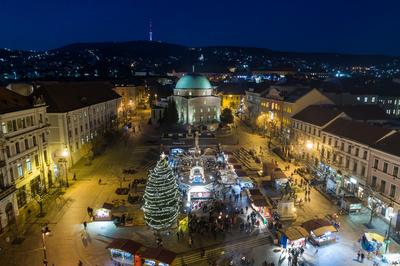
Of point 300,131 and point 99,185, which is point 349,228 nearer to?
point 300,131

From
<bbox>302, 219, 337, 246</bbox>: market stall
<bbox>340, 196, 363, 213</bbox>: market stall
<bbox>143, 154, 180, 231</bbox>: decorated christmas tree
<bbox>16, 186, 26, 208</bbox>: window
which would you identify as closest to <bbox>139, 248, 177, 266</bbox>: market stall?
<bbox>143, 154, 180, 231</bbox>: decorated christmas tree

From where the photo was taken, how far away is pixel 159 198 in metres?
31.5

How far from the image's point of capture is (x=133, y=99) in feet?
406

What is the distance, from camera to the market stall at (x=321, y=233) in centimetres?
3022

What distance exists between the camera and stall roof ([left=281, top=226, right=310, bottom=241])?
29.4 m

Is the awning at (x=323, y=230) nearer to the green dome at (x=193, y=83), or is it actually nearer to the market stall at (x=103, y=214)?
the market stall at (x=103, y=214)

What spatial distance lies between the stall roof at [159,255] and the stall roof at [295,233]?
36.0 feet

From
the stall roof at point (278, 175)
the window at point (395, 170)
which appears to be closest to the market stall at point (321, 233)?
the window at point (395, 170)

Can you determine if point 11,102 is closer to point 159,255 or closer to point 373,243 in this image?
point 159,255

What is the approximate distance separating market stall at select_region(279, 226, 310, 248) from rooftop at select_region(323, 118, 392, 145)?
1723cm

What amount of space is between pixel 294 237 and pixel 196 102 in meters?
71.4

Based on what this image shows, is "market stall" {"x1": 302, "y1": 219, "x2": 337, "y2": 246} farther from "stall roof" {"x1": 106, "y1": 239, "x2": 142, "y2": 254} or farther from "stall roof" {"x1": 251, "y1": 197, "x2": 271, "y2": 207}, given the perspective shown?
"stall roof" {"x1": 106, "y1": 239, "x2": 142, "y2": 254}

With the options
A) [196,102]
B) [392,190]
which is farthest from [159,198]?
[196,102]

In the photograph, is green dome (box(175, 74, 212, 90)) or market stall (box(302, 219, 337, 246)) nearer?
market stall (box(302, 219, 337, 246))
